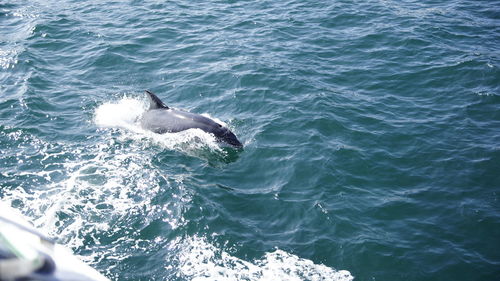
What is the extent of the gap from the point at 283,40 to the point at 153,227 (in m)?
13.8

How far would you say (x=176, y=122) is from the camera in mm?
17141

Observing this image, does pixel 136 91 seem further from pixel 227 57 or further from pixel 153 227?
pixel 153 227

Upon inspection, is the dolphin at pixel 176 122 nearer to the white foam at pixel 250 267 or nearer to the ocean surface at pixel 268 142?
the ocean surface at pixel 268 142

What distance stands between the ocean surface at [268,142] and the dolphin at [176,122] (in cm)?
32

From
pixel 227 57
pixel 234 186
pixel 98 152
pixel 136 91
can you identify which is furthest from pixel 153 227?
pixel 227 57

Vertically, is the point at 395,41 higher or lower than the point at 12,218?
A: lower

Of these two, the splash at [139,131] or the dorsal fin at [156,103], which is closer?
the splash at [139,131]

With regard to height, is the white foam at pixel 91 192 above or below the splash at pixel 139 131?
below

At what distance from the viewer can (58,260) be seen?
5.25m

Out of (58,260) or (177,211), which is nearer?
(58,260)

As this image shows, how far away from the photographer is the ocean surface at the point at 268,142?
1279 cm

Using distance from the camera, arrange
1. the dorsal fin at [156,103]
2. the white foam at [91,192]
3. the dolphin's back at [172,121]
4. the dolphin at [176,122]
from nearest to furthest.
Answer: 1. the white foam at [91,192]
2. the dolphin at [176,122]
3. the dolphin's back at [172,121]
4. the dorsal fin at [156,103]

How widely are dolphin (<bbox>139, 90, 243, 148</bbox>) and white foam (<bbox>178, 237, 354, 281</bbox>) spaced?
5.14 metres

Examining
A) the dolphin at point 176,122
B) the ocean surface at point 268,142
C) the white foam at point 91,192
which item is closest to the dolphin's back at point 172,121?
the dolphin at point 176,122
